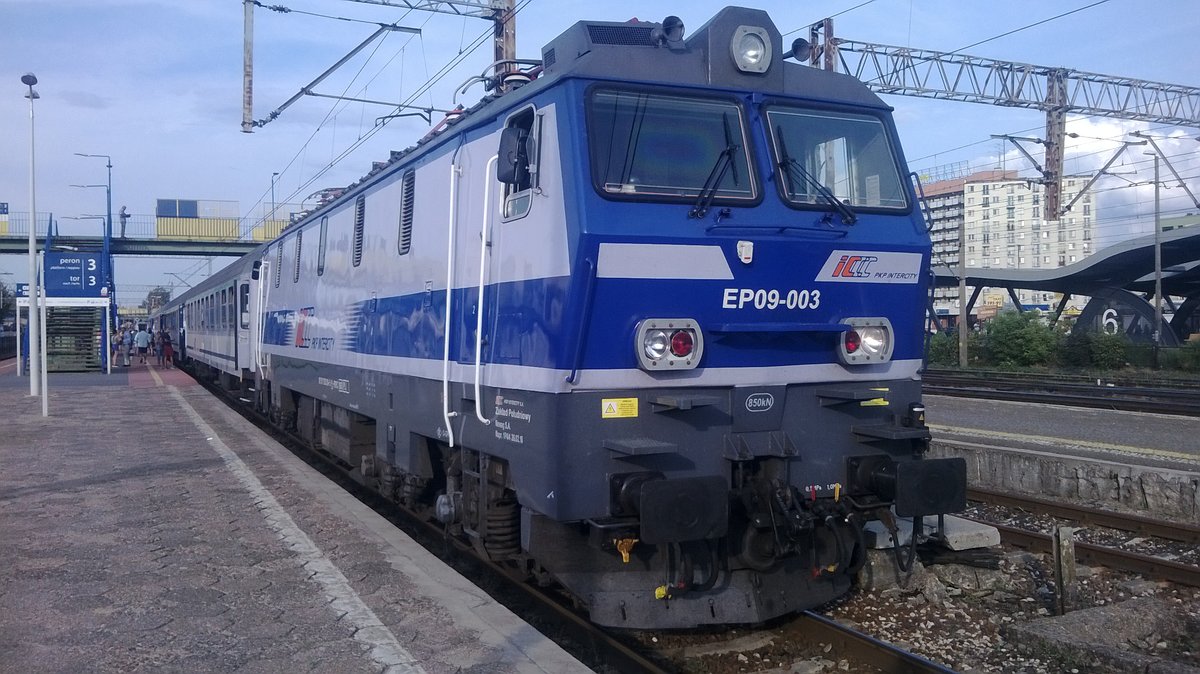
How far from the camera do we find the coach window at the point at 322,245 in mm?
11320

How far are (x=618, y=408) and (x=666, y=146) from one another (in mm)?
1595

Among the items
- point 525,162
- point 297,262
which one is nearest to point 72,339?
point 297,262

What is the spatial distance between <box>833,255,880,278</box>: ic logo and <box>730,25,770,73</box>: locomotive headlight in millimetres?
1301

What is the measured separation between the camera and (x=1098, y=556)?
790cm

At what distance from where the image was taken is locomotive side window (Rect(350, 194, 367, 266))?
9.51 meters

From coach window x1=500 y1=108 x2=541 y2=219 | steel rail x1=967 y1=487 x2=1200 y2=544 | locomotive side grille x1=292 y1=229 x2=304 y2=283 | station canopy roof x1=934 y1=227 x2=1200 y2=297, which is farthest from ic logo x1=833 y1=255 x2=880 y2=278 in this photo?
station canopy roof x1=934 y1=227 x2=1200 y2=297

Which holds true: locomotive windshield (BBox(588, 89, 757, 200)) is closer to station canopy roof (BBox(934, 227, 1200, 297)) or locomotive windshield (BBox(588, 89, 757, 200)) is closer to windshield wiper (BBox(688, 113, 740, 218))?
windshield wiper (BBox(688, 113, 740, 218))

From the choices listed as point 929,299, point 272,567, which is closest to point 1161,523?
point 929,299

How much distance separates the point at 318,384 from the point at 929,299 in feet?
24.0

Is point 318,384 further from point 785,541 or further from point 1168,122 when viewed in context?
point 1168,122

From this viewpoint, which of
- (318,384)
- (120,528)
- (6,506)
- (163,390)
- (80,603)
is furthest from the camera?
(163,390)

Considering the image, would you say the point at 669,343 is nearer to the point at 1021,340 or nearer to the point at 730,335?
the point at 730,335

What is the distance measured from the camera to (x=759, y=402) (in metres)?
5.86

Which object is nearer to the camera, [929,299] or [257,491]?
[929,299]
